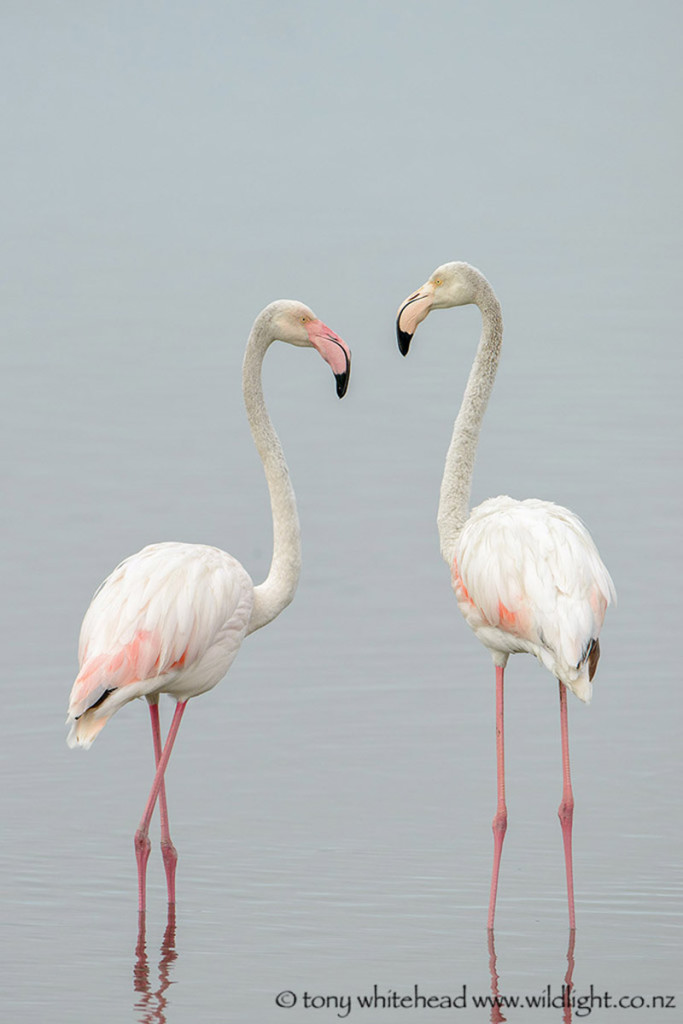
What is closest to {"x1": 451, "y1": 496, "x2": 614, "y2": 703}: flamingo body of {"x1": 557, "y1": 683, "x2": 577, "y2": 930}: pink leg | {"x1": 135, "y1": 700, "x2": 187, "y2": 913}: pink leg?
{"x1": 557, "y1": 683, "x2": 577, "y2": 930}: pink leg

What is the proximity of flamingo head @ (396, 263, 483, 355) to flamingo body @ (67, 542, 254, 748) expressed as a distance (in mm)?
1263

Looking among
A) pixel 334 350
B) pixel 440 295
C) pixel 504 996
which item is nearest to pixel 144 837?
pixel 504 996

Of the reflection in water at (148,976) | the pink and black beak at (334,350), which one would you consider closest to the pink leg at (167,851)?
the reflection in water at (148,976)

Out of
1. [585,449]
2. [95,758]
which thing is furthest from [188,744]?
[585,449]

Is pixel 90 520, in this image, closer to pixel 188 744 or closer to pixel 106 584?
pixel 188 744

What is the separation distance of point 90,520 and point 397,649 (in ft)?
9.40

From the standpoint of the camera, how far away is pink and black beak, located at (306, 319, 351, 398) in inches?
312

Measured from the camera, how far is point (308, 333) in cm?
804

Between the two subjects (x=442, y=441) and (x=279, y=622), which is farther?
(x=442, y=441)

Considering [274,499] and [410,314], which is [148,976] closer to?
[274,499]

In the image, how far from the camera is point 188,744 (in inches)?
346

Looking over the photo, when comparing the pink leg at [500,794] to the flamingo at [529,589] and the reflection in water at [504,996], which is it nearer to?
the flamingo at [529,589]

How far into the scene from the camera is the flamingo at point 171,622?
6969mm

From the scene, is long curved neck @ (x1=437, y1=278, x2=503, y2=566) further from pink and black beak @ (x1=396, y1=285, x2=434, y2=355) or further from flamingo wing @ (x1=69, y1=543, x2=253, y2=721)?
flamingo wing @ (x1=69, y1=543, x2=253, y2=721)
